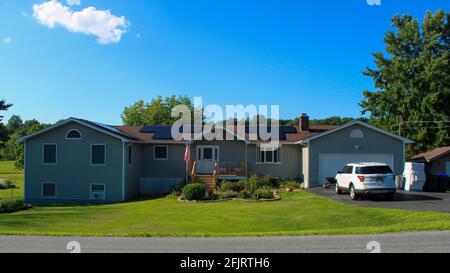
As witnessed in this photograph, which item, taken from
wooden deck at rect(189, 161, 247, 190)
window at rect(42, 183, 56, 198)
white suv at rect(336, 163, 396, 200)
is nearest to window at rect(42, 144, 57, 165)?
window at rect(42, 183, 56, 198)

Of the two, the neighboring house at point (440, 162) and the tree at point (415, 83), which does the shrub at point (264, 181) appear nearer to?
the neighboring house at point (440, 162)

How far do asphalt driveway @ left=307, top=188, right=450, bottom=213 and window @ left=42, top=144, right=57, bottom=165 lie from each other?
17.9 metres

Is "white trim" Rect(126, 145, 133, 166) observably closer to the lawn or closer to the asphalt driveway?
the lawn

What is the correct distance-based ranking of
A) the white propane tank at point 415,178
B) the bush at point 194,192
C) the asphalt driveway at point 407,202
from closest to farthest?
1. the asphalt driveway at point 407,202
2. the bush at point 194,192
3. the white propane tank at point 415,178

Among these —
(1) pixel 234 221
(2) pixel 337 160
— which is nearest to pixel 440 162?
(2) pixel 337 160

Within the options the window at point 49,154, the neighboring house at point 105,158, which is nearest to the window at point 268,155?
the neighboring house at point 105,158

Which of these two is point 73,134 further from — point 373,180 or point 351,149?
point 373,180

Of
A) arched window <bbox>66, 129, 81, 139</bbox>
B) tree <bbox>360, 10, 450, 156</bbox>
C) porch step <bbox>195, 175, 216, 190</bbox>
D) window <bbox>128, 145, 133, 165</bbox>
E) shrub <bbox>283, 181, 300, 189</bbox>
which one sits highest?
tree <bbox>360, 10, 450, 156</bbox>

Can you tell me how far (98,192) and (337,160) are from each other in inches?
648

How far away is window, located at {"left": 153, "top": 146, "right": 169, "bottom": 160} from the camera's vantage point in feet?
109

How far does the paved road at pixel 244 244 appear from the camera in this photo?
9.57 metres

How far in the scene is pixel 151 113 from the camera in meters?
68.8

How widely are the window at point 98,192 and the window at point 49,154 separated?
11.0 ft
